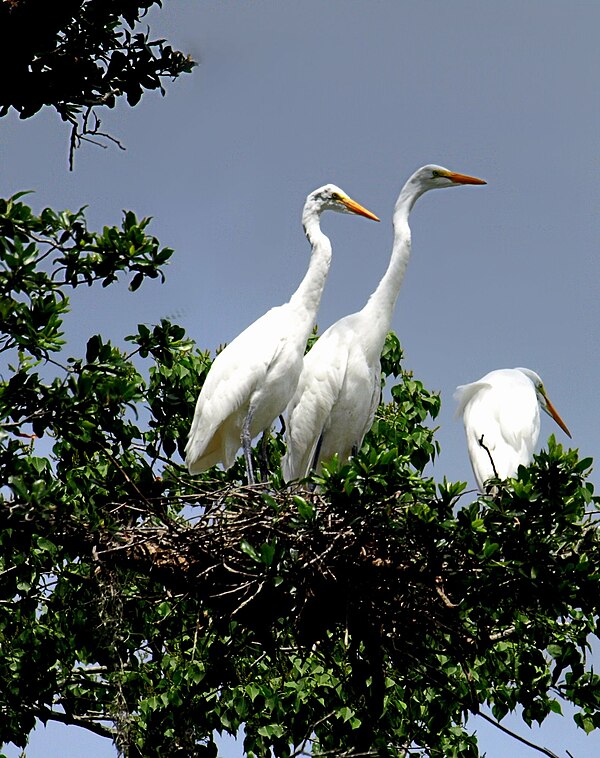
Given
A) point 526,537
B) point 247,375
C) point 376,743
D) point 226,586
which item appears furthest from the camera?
point 247,375

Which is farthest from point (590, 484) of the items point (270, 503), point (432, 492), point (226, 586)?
point (226, 586)

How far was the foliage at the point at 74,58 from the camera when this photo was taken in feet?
12.3

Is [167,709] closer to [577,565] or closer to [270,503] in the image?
[270,503]

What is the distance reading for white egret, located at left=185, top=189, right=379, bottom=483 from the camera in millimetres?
5820

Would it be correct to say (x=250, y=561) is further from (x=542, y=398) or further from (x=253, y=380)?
(x=542, y=398)

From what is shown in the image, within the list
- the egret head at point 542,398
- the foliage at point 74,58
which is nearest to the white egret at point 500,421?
the egret head at point 542,398

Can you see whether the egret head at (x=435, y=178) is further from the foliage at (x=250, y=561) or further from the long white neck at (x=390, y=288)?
the foliage at (x=250, y=561)

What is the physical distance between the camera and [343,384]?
6211mm

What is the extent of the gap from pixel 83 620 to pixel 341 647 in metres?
1.29

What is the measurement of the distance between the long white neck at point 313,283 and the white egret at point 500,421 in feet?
3.95

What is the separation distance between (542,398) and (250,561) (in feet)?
12.9

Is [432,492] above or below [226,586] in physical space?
above

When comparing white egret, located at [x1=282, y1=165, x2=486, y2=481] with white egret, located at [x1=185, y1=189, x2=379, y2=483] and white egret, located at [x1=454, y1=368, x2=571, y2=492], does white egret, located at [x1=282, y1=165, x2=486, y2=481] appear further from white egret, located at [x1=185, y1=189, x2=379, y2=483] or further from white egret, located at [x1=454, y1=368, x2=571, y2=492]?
white egret, located at [x1=454, y1=368, x2=571, y2=492]

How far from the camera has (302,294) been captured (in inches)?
242
